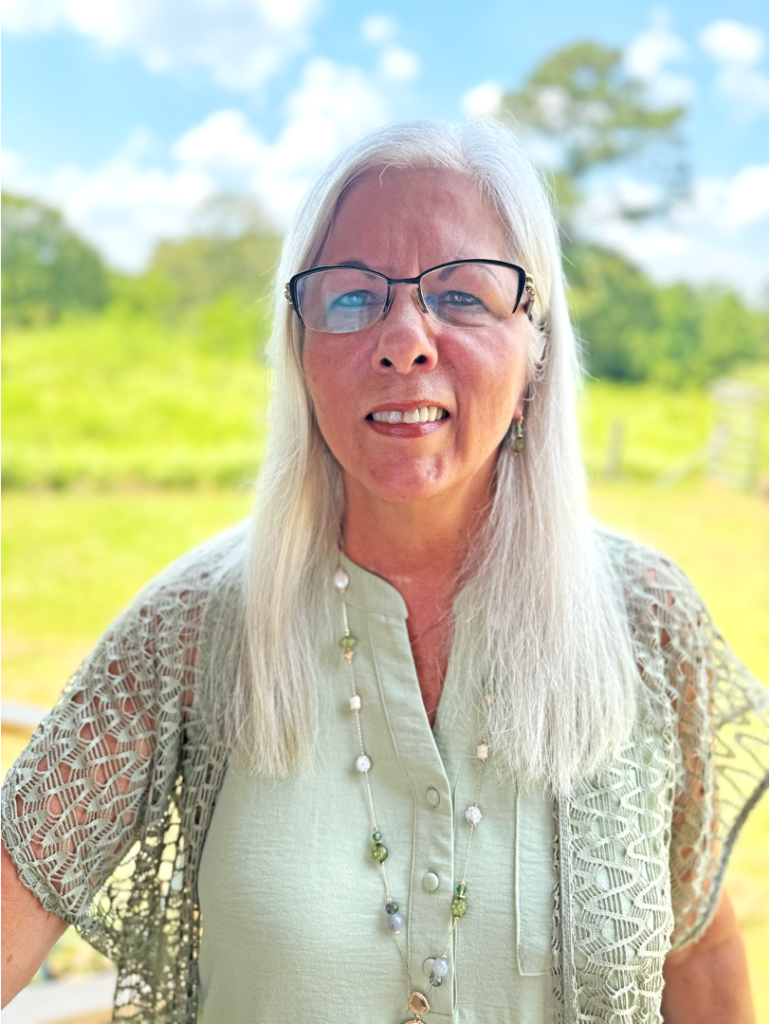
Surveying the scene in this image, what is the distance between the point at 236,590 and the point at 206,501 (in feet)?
9.20

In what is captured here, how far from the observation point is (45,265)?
339cm

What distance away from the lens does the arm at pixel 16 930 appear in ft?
2.85

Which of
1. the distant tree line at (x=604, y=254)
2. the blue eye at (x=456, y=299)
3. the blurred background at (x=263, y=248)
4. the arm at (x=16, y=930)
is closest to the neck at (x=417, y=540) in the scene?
the blue eye at (x=456, y=299)

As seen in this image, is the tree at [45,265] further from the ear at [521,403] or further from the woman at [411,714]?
the ear at [521,403]

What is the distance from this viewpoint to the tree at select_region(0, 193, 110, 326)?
132 inches

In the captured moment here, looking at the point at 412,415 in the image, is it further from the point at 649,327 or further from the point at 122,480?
the point at 122,480

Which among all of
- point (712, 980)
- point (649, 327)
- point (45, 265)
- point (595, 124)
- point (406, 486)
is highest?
point (595, 124)

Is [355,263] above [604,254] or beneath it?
beneath

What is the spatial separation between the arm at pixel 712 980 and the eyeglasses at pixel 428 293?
2.59 ft

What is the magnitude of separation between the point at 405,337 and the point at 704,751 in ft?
2.00

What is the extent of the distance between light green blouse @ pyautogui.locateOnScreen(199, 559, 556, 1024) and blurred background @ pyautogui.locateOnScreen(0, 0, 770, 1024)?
2037 mm

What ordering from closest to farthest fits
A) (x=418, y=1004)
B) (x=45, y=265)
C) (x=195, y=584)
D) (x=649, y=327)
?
(x=418, y=1004) → (x=195, y=584) → (x=649, y=327) → (x=45, y=265)

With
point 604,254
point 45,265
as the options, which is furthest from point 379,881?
point 45,265

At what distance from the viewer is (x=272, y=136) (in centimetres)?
344
